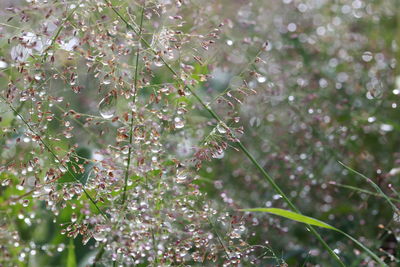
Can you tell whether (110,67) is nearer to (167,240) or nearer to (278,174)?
(167,240)

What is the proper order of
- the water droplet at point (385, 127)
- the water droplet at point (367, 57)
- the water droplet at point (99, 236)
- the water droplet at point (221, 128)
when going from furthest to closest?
the water droplet at point (367, 57), the water droplet at point (385, 127), the water droplet at point (221, 128), the water droplet at point (99, 236)

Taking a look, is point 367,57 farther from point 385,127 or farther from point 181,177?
point 181,177

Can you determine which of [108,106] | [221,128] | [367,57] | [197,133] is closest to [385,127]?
[367,57]

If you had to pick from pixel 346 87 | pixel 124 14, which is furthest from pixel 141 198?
pixel 346 87

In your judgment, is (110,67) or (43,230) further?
(43,230)

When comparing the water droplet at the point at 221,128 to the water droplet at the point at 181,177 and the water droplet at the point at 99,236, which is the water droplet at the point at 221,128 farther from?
the water droplet at the point at 99,236

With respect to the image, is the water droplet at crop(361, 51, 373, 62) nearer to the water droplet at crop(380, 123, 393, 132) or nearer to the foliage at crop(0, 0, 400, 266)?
the foliage at crop(0, 0, 400, 266)

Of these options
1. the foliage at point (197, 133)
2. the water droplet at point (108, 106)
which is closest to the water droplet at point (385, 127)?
the foliage at point (197, 133)

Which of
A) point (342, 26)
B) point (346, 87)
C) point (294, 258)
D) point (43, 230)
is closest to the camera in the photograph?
point (43, 230)
